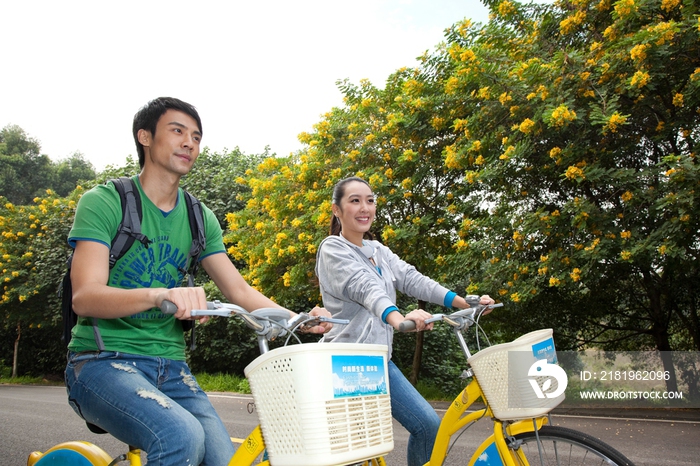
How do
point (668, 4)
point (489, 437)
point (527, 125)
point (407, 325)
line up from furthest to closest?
point (527, 125) < point (668, 4) < point (489, 437) < point (407, 325)

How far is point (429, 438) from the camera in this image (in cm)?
282

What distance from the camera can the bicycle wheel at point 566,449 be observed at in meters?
2.25

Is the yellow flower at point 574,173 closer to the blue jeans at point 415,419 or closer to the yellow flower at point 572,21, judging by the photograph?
the yellow flower at point 572,21

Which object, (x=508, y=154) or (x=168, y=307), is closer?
(x=168, y=307)

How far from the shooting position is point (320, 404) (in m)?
1.73

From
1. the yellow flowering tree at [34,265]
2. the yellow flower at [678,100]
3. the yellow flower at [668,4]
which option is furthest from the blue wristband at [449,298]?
the yellow flowering tree at [34,265]

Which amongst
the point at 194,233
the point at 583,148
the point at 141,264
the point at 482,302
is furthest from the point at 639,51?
the point at 141,264

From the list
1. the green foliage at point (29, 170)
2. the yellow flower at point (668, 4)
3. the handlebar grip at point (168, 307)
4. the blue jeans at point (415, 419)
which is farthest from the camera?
the green foliage at point (29, 170)

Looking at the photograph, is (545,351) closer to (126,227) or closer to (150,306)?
(150,306)

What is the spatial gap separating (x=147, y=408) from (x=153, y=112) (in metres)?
1.13

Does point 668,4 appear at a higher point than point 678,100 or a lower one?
higher
